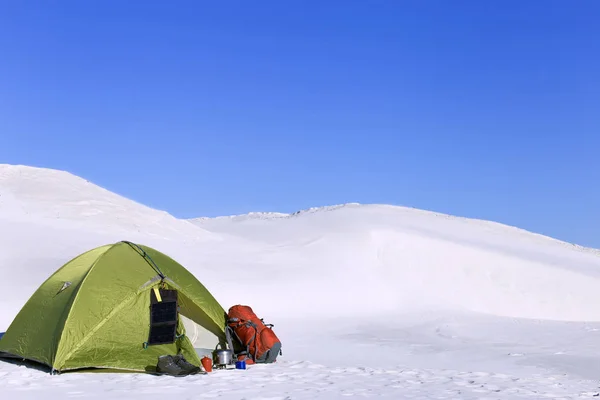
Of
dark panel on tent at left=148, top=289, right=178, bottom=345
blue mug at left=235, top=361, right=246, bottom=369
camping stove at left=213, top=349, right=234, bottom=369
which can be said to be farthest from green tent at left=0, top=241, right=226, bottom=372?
blue mug at left=235, top=361, right=246, bottom=369

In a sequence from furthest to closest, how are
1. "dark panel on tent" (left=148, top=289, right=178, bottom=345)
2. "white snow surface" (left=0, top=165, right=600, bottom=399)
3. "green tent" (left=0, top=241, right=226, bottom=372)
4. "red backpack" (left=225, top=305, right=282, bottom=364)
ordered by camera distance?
"red backpack" (left=225, top=305, right=282, bottom=364)
"dark panel on tent" (left=148, top=289, right=178, bottom=345)
"green tent" (left=0, top=241, right=226, bottom=372)
"white snow surface" (left=0, top=165, right=600, bottom=399)

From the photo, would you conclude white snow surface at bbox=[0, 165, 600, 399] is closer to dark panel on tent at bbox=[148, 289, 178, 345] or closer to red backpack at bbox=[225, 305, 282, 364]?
red backpack at bbox=[225, 305, 282, 364]

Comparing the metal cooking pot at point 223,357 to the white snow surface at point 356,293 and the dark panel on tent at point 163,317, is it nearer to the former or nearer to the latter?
the white snow surface at point 356,293

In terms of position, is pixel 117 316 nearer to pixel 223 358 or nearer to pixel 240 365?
pixel 223 358

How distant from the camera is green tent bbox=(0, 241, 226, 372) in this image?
450 inches

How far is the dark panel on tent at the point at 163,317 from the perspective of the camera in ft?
39.0

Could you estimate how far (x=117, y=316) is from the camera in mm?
11781

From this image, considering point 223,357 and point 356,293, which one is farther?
point 356,293

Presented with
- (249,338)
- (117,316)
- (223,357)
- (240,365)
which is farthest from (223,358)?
(117,316)

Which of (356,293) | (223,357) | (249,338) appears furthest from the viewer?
(356,293)

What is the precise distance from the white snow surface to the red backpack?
311mm

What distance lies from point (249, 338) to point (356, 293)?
12631 millimetres

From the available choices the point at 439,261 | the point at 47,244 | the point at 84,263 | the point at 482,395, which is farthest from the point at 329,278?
the point at 482,395

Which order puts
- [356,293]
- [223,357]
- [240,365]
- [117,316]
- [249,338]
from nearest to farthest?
[117,316]
[240,365]
[223,357]
[249,338]
[356,293]
